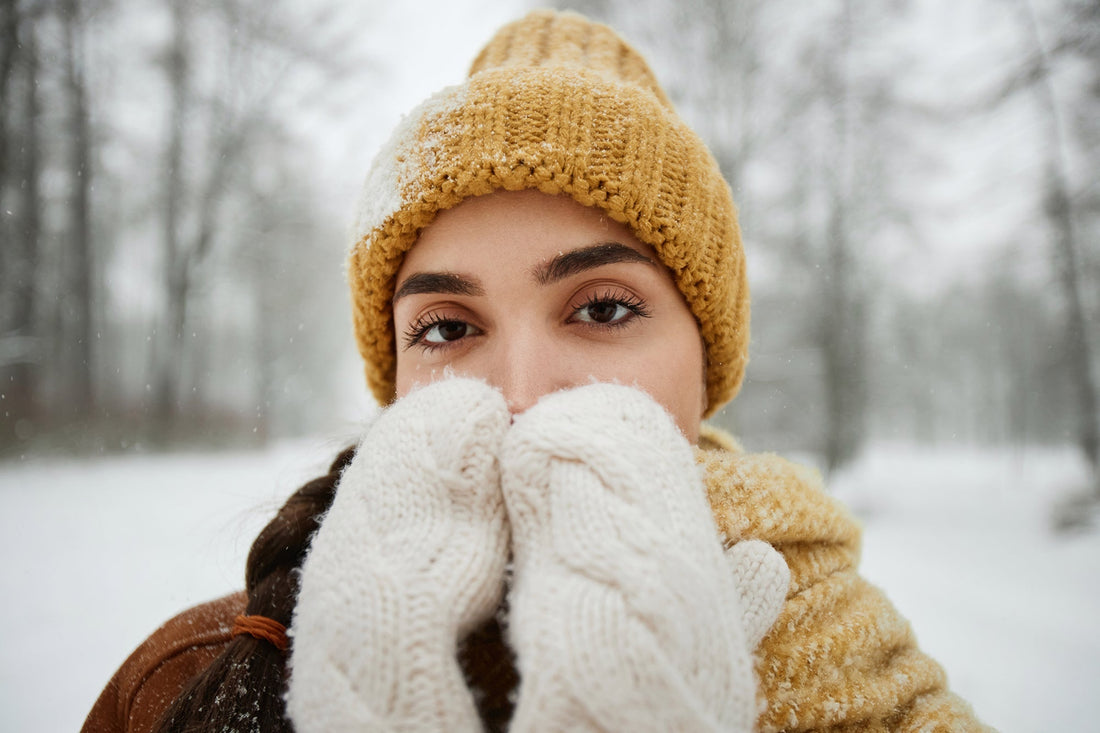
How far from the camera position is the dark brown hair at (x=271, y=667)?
732 mm

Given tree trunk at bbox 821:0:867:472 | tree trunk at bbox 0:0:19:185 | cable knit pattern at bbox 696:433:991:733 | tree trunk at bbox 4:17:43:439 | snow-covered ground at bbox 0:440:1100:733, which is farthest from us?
tree trunk at bbox 821:0:867:472

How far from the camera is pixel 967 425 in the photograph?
3509 cm

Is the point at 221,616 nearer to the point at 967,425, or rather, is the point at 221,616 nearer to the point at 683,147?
the point at 683,147

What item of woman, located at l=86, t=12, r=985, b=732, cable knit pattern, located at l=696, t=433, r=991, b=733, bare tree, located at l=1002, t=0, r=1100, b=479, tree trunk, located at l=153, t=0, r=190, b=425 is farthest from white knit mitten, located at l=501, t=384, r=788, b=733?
tree trunk, located at l=153, t=0, r=190, b=425

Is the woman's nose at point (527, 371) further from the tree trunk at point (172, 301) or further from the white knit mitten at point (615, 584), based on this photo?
the tree trunk at point (172, 301)

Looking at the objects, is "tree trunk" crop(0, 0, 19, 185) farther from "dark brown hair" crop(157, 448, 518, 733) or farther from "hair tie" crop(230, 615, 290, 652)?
"hair tie" crop(230, 615, 290, 652)

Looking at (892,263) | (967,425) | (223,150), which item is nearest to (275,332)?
(223,150)

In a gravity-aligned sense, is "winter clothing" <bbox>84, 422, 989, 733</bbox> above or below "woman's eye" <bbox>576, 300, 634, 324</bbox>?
below

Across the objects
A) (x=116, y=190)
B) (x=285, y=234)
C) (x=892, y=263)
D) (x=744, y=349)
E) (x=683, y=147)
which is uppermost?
(x=285, y=234)

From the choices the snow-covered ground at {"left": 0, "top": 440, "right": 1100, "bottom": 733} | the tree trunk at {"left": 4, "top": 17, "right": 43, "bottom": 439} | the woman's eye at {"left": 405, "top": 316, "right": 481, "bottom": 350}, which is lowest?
the snow-covered ground at {"left": 0, "top": 440, "right": 1100, "bottom": 733}

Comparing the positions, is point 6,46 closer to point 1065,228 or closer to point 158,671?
point 158,671

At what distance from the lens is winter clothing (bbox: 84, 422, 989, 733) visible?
2.83 feet

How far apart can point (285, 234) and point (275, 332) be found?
16.8 ft

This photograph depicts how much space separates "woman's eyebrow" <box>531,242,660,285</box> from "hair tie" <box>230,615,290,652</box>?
29.5 inches
